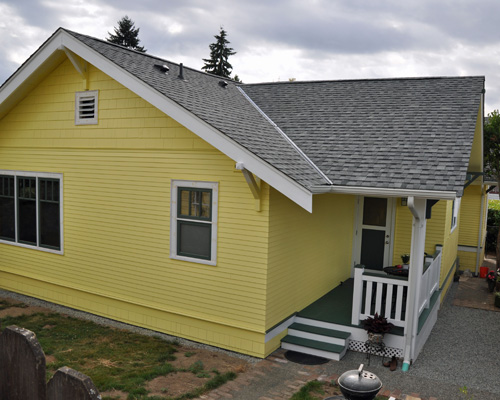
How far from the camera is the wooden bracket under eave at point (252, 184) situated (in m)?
6.76

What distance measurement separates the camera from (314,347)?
7.53 meters

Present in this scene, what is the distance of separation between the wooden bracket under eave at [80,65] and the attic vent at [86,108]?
7.4 inches

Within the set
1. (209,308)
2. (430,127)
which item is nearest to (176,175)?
(209,308)

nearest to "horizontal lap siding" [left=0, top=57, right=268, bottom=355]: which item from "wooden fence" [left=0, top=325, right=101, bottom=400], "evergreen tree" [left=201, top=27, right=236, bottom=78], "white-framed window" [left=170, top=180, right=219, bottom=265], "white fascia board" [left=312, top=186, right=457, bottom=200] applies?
"white-framed window" [left=170, top=180, right=219, bottom=265]

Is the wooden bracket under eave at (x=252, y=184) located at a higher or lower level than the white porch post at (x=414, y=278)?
higher

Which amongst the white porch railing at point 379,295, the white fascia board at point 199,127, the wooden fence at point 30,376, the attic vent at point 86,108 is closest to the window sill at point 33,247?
the attic vent at point 86,108

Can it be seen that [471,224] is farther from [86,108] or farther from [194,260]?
[86,108]

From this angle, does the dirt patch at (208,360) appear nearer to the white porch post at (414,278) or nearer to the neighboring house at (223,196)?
the neighboring house at (223,196)

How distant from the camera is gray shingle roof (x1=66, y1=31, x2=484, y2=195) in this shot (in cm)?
731

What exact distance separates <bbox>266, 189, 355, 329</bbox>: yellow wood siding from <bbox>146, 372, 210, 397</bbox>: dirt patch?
1528mm

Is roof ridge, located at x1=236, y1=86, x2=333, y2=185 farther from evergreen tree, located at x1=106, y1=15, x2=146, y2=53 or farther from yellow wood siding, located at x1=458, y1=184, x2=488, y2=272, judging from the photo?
evergreen tree, located at x1=106, y1=15, x2=146, y2=53

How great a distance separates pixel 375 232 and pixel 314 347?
4312mm

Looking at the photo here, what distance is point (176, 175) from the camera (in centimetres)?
795

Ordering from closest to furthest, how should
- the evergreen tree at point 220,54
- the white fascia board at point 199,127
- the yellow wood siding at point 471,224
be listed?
the white fascia board at point 199,127 → the yellow wood siding at point 471,224 → the evergreen tree at point 220,54
